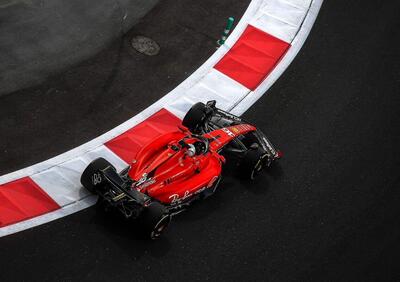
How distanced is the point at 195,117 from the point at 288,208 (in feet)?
7.47

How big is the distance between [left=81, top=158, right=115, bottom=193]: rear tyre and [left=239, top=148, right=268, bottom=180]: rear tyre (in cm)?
228

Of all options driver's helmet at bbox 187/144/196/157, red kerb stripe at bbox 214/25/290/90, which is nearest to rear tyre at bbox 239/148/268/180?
driver's helmet at bbox 187/144/196/157

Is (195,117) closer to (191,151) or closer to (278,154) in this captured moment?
(191,151)

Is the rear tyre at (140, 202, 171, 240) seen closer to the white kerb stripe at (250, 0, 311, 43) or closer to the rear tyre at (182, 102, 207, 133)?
the rear tyre at (182, 102, 207, 133)

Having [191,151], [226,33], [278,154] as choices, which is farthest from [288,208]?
[226,33]

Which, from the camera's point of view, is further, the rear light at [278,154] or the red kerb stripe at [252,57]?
the red kerb stripe at [252,57]

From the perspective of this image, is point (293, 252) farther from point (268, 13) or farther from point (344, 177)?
point (268, 13)

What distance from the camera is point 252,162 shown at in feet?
29.1

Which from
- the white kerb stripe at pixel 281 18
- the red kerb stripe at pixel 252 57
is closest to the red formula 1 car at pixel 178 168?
the red kerb stripe at pixel 252 57

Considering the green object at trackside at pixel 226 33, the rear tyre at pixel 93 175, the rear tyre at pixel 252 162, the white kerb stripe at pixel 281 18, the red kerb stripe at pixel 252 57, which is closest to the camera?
the rear tyre at pixel 93 175

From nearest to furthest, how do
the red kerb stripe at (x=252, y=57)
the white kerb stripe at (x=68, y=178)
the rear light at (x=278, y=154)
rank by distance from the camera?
the white kerb stripe at (x=68, y=178)
the rear light at (x=278, y=154)
the red kerb stripe at (x=252, y=57)

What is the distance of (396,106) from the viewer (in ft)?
37.6

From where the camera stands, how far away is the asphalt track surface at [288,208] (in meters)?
7.88

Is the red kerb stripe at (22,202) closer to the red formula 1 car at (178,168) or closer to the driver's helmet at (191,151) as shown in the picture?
the red formula 1 car at (178,168)
